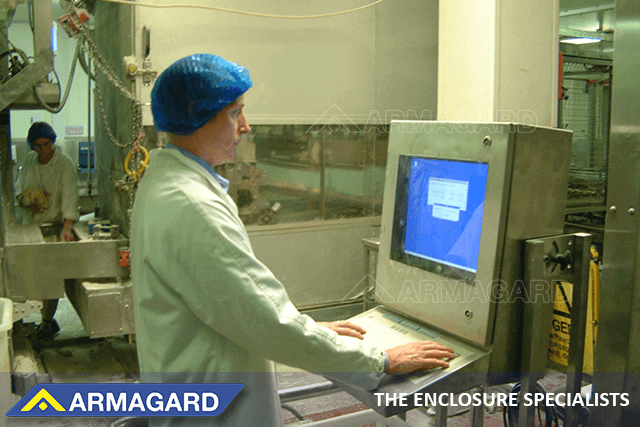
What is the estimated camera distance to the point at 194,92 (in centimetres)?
126

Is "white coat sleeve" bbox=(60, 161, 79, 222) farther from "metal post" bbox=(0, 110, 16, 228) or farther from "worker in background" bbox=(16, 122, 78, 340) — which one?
"metal post" bbox=(0, 110, 16, 228)

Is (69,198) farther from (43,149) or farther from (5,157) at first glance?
(5,157)

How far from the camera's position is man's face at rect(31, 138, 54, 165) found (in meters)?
4.10

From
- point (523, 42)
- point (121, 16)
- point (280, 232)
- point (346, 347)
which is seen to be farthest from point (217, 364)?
point (121, 16)

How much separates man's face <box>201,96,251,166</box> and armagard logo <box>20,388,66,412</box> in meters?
1.56

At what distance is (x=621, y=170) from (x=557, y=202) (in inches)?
25.9

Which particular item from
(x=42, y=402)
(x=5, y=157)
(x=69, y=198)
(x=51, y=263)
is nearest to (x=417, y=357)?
(x=42, y=402)

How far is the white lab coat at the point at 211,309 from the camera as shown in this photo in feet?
3.72

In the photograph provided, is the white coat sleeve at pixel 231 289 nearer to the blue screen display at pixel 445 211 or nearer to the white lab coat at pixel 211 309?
the white lab coat at pixel 211 309

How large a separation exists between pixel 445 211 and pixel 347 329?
39 centimetres

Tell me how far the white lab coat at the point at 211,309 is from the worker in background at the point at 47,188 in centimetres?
304

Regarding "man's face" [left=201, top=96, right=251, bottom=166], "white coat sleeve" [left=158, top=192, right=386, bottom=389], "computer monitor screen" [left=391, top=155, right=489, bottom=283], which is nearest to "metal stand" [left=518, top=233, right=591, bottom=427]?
"computer monitor screen" [left=391, top=155, right=489, bottom=283]

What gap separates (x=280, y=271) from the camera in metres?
3.54

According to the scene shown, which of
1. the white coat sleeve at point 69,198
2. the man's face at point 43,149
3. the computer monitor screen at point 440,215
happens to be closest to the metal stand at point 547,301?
the computer monitor screen at point 440,215
